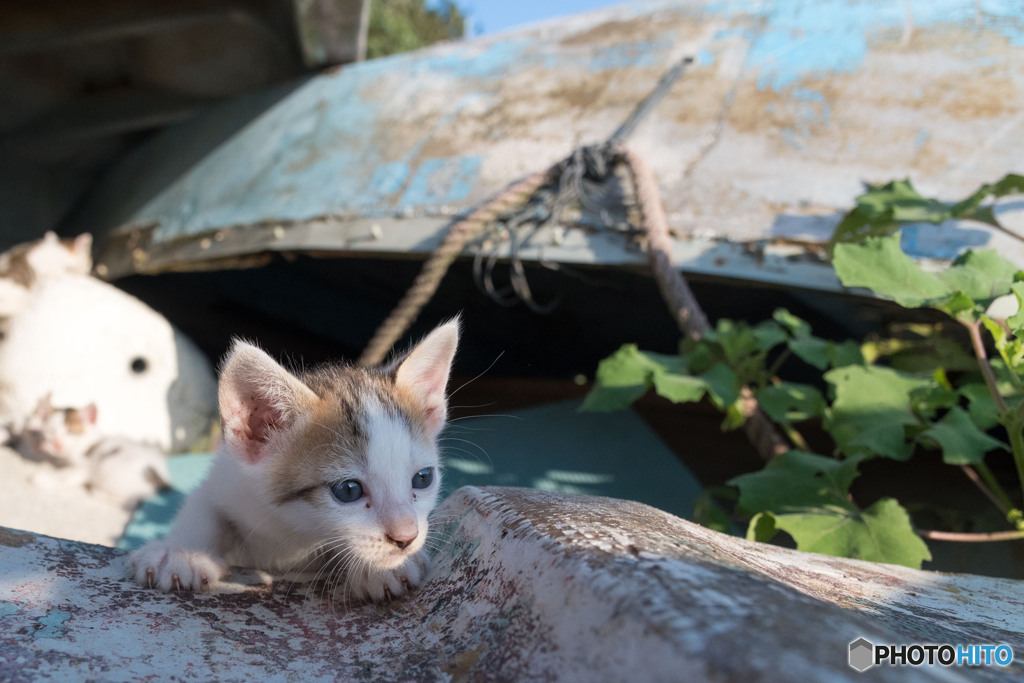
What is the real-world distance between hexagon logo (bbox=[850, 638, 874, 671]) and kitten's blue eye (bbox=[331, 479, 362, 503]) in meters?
0.88

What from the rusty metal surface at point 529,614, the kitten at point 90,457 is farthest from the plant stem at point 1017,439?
the kitten at point 90,457

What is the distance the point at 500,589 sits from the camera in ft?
2.83

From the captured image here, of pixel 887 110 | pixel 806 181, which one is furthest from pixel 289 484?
pixel 887 110

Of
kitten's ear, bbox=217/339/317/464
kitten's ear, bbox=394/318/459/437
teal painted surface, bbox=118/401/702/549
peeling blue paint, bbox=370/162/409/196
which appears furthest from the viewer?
peeling blue paint, bbox=370/162/409/196

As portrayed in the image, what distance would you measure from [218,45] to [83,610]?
487cm

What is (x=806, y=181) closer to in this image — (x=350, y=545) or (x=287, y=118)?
(x=350, y=545)

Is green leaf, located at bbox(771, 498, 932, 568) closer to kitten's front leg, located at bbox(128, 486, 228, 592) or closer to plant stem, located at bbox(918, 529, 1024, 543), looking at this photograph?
plant stem, located at bbox(918, 529, 1024, 543)

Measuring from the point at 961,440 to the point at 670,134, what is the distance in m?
1.73

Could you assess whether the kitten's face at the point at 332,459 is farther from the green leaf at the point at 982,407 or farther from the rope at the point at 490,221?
the green leaf at the point at 982,407

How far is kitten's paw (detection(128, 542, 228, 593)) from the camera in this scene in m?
1.11

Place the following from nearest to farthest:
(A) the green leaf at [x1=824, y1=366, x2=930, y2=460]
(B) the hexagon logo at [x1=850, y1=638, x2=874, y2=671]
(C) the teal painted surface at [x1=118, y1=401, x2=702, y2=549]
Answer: (B) the hexagon logo at [x1=850, y1=638, x2=874, y2=671] → (A) the green leaf at [x1=824, y1=366, x2=930, y2=460] → (C) the teal painted surface at [x1=118, y1=401, x2=702, y2=549]

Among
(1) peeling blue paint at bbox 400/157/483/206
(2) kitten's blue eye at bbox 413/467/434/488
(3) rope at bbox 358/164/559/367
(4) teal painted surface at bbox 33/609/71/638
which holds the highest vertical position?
(1) peeling blue paint at bbox 400/157/483/206

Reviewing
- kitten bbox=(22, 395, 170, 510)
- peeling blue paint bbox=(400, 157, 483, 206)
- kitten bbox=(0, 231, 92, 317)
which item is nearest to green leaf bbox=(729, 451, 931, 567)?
peeling blue paint bbox=(400, 157, 483, 206)

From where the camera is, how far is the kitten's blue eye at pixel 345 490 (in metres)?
1.24
